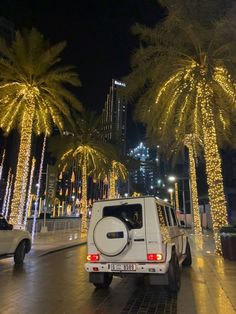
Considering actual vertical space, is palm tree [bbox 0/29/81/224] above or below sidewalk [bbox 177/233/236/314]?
above

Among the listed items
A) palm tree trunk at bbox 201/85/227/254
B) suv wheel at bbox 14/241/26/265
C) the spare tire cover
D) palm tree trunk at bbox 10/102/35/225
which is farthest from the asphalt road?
palm tree trunk at bbox 10/102/35/225

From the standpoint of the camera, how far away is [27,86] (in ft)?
64.0

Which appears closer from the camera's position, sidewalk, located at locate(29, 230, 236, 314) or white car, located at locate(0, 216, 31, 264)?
sidewalk, located at locate(29, 230, 236, 314)

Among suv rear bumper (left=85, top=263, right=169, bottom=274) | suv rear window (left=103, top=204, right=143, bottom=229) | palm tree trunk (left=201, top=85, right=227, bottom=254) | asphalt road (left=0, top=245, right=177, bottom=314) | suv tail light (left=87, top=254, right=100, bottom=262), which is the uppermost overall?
palm tree trunk (left=201, top=85, right=227, bottom=254)

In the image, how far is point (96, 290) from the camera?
806 cm

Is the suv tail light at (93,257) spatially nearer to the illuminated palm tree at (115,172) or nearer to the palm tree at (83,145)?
the palm tree at (83,145)

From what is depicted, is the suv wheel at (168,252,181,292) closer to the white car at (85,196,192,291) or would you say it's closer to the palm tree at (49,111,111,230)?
the white car at (85,196,192,291)

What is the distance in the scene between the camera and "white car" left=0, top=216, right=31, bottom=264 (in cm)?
1192

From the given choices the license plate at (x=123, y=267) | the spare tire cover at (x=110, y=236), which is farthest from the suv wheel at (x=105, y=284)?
the spare tire cover at (x=110, y=236)

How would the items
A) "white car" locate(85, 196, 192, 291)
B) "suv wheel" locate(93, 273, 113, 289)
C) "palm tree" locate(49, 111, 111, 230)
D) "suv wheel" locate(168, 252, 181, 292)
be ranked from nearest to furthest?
"white car" locate(85, 196, 192, 291) → "suv wheel" locate(168, 252, 181, 292) → "suv wheel" locate(93, 273, 113, 289) → "palm tree" locate(49, 111, 111, 230)

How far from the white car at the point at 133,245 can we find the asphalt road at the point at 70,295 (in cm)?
50

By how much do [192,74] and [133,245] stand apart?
10309 mm

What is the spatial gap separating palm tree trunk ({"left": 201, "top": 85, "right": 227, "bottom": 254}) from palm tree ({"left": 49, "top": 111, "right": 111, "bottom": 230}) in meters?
16.2

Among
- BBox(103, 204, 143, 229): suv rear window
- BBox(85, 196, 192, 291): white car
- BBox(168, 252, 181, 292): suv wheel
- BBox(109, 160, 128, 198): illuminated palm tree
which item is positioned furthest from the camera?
BBox(109, 160, 128, 198): illuminated palm tree
